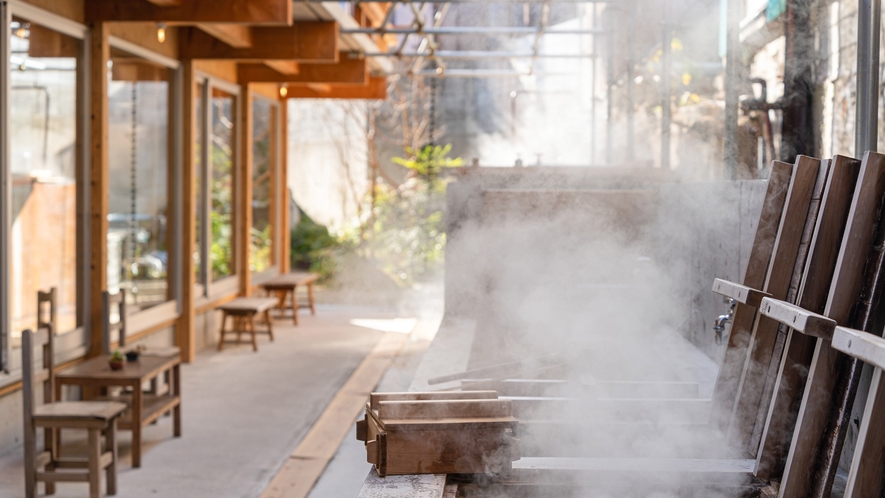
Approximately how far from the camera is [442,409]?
2240 mm

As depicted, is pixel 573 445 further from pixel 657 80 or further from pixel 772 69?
pixel 657 80

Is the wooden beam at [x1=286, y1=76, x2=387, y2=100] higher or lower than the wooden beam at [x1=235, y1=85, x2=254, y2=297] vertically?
higher

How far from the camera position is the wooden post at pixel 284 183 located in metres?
11.0

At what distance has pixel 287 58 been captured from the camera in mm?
7293

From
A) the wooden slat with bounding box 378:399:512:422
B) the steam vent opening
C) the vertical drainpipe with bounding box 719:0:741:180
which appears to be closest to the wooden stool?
the steam vent opening

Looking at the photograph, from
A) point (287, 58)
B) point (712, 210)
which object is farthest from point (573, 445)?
point (287, 58)

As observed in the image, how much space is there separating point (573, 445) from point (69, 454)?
10.6 feet

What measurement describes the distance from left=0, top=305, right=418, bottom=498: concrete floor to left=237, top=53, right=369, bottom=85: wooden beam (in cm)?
289

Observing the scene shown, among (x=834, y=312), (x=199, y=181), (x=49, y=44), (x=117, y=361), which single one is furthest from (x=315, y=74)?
(x=834, y=312)

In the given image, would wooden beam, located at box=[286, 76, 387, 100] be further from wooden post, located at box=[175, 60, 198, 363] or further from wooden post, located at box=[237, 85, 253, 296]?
wooden post, located at box=[175, 60, 198, 363]

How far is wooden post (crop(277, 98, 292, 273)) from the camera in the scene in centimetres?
1101

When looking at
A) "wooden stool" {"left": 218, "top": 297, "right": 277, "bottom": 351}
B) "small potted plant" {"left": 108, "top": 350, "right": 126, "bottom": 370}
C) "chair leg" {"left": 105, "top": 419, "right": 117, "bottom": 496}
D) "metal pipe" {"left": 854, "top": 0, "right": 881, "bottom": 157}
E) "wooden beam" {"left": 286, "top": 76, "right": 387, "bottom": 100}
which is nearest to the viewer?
"metal pipe" {"left": 854, "top": 0, "right": 881, "bottom": 157}

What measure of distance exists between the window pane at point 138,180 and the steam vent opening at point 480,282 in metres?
0.03

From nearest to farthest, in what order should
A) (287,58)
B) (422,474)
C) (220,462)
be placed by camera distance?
(422,474) < (220,462) < (287,58)
